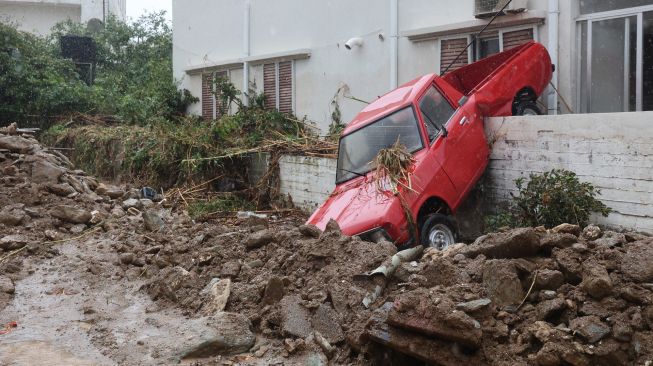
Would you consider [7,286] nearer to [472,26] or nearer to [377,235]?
[377,235]

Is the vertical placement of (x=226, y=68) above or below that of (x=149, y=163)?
above

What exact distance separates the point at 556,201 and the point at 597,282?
12.7ft

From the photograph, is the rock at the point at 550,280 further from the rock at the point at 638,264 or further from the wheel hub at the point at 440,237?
the wheel hub at the point at 440,237

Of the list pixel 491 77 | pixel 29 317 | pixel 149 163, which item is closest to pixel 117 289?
pixel 29 317

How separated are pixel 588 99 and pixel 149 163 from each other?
961cm

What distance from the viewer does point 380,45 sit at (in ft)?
43.5

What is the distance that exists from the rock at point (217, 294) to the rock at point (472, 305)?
92.2 inches

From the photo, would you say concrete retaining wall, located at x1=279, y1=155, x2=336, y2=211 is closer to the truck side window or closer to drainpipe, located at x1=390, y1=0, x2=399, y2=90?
drainpipe, located at x1=390, y1=0, x2=399, y2=90

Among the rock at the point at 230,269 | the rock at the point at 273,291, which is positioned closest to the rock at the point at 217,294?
the rock at the point at 230,269

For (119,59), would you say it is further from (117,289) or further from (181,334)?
(181,334)

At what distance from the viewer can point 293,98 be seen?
16078 millimetres

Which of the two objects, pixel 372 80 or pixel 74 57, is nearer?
pixel 372 80

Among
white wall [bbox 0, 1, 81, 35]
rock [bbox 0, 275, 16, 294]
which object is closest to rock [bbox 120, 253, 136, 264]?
rock [bbox 0, 275, 16, 294]

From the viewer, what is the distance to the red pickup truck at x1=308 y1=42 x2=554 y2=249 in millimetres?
7871
